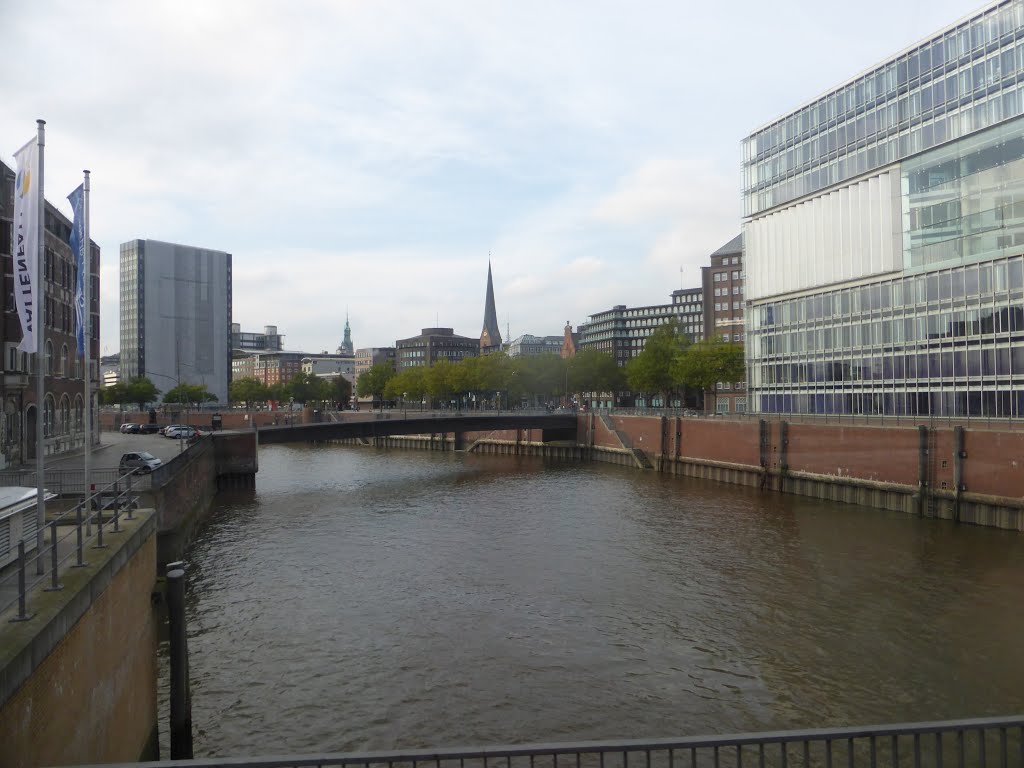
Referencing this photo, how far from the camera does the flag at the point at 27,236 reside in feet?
46.1

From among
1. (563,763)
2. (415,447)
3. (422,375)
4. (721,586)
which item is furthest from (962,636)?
(422,375)

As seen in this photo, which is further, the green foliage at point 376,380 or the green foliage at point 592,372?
the green foliage at point 376,380

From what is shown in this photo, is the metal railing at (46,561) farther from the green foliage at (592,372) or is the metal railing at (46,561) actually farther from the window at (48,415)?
the green foliage at (592,372)

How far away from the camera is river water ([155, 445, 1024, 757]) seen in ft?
57.7

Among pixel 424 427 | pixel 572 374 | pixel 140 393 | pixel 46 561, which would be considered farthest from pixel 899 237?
pixel 140 393

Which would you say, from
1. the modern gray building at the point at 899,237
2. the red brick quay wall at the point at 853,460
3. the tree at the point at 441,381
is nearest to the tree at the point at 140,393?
the tree at the point at 441,381

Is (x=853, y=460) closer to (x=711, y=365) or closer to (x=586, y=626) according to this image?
(x=586, y=626)

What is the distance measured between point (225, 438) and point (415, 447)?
5046cm

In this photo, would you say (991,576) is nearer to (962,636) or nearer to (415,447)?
(962,636)

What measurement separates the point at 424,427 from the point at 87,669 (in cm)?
6292

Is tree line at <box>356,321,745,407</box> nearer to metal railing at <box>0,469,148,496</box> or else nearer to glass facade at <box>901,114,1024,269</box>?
glass facade at <box>901,114,1024,269</box>

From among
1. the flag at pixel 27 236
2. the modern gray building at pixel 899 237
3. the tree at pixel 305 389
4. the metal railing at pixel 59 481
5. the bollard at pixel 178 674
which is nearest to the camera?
the flag at pixel 27 236

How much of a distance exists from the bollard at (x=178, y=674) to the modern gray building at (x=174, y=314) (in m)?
166

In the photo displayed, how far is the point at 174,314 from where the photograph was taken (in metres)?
176
